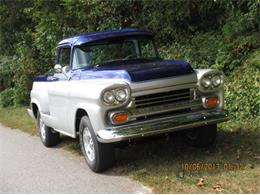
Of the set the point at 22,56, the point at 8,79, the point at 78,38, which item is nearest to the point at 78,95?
the point at 78,38

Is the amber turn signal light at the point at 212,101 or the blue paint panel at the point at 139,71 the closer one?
the blue paint panel at the point at 139,71

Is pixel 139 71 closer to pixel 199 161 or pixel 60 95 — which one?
pixel 199 161

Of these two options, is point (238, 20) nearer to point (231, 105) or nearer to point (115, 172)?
point (231, 105)

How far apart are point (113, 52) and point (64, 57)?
3.49 ft

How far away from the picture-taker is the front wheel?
678 cm

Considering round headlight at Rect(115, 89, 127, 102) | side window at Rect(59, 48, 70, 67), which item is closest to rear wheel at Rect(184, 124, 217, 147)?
round headlight at Rect(115, 89, 127, 102)

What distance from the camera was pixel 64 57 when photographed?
8.77 m

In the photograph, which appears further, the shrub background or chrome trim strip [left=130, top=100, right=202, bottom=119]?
the shrub background

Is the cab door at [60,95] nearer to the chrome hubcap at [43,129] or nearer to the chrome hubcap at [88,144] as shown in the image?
the chrome hubcap at [88,144]

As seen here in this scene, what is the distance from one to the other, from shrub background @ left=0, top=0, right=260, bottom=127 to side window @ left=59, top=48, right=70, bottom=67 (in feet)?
10.6

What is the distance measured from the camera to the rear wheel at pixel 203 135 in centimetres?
751

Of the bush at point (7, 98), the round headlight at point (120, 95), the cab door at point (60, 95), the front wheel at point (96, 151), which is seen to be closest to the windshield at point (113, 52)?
the cab door at point (60, 95)

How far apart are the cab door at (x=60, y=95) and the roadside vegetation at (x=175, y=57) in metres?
0.89

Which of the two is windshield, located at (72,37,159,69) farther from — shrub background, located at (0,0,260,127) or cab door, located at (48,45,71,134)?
shrub background, located at (0,0,260,127)
